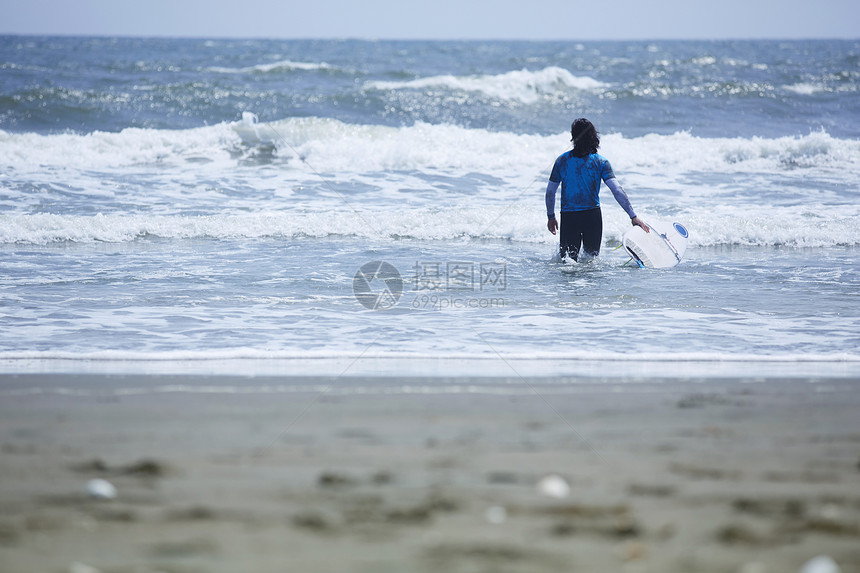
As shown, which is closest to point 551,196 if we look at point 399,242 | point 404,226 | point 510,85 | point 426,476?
point 399,242

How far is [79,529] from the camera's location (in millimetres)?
2576

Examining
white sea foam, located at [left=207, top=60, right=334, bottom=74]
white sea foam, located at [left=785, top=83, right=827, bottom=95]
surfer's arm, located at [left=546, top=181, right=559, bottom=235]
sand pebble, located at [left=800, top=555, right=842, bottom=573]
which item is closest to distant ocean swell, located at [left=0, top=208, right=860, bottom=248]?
surfer's arm, located at [left=546, top=181, right=559, bottom=235]

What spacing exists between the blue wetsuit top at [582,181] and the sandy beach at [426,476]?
149 inches

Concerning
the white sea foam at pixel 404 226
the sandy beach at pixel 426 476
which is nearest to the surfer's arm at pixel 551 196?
the white sea foam at pixel 404 226

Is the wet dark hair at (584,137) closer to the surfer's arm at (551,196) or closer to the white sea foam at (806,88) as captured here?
the surfer's arm at (551,196)

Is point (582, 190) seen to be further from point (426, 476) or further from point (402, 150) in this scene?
point (402, 150)

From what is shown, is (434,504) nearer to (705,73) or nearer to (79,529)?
(79,529)

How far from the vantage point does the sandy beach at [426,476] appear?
2.43 metres

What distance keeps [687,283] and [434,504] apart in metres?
5.69

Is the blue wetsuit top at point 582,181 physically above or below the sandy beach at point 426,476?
above

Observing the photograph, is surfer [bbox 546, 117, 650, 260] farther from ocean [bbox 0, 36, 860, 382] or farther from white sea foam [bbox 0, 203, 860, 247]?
white sea foam [bbox 0, 203, 860, 247]

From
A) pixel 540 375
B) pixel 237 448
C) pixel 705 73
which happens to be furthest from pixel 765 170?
pixel 705 73

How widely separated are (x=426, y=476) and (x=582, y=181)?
18.1 feet

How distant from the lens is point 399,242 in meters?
10.1
